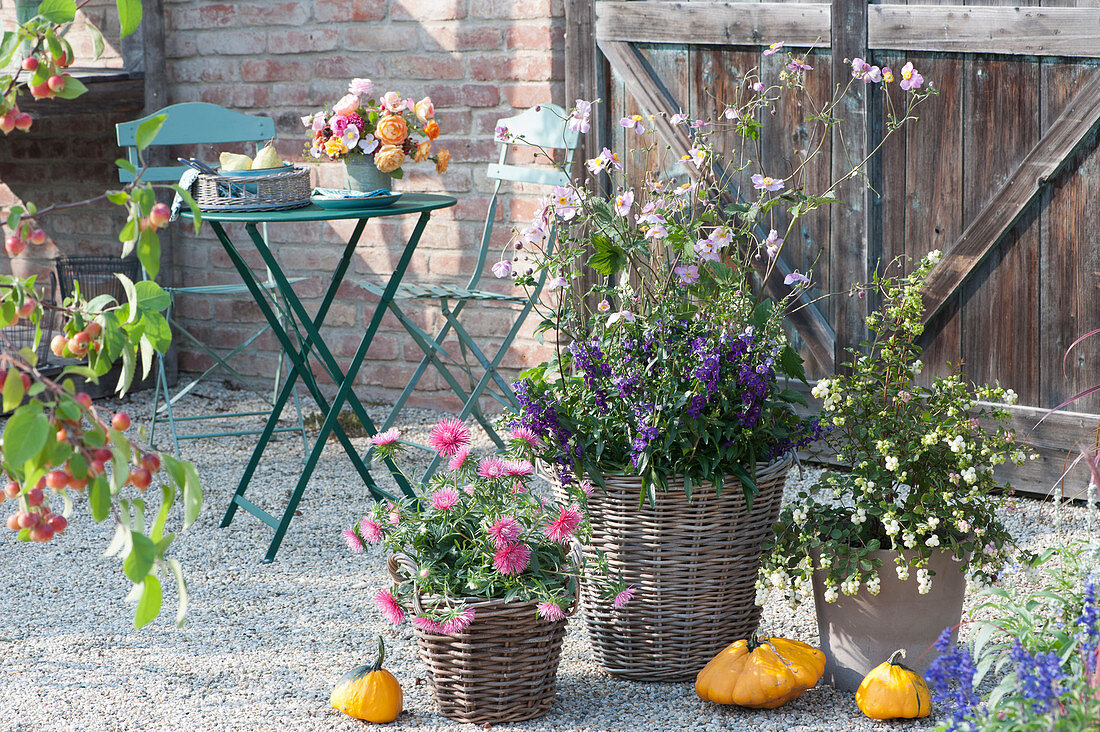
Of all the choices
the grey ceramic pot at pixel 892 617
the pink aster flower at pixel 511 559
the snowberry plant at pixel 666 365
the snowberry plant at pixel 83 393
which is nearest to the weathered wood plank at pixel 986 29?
the snowberry plant at pixel 666 365

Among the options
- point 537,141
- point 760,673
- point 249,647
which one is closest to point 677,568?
point 760,673

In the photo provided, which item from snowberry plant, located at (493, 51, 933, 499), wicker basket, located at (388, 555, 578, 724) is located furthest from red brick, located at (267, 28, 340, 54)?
wicker basket, located at (388, 555, 578, 724)

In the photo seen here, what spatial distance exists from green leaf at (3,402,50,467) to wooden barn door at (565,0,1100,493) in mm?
2526

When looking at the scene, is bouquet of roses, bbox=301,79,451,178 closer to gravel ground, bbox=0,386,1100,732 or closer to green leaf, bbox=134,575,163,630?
gravel ground, bbox=0,386,1100,732

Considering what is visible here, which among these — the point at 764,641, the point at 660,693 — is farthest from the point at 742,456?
the point at 660,693

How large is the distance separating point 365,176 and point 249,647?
49.6 inches

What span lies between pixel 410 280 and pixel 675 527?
243 centimetres

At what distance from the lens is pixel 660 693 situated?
86.8 inches

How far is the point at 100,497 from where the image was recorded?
1.07m

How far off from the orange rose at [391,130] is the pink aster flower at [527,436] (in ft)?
3.67

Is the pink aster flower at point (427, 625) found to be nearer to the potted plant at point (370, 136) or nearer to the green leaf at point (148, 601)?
the green leaf at point (148, 601)

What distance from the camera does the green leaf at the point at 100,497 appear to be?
106 centimetres

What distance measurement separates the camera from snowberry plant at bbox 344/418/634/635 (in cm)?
200

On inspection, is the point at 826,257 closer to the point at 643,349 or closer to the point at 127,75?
the point at 643,349
